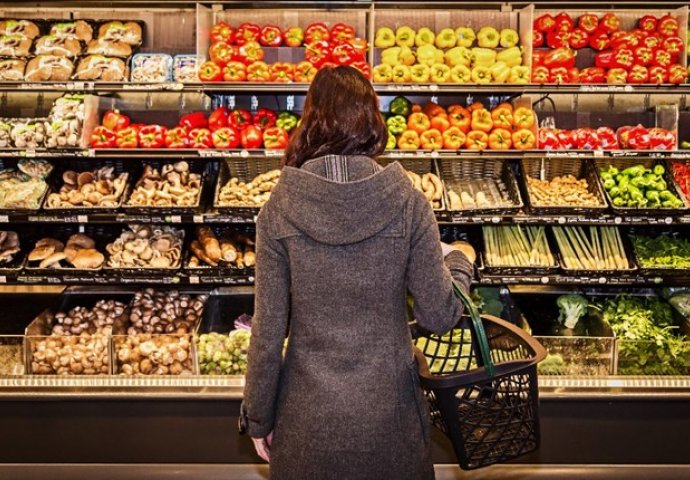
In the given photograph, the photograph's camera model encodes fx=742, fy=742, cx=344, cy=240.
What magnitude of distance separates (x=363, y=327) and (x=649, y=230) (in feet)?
11.2

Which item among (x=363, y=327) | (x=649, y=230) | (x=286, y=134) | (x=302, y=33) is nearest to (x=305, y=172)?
(x=363, y=327)

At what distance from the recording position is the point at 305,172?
2.07m

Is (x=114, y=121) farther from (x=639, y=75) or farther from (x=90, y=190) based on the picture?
(x=639, y=75)

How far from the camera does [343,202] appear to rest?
207cm

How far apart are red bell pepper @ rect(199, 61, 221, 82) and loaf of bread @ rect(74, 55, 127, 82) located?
1.67 feet

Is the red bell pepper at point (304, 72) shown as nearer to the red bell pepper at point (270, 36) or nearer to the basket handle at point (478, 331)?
the red bell pepper at point (270, 36)

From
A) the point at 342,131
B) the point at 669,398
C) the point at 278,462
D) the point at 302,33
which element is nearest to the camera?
the point at 342,131

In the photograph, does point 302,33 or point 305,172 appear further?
point 302,33

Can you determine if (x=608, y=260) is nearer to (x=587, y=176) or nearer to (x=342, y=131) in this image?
(x=587, y=176)

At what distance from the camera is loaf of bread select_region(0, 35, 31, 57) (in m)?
4.54

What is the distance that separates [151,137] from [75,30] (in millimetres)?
909

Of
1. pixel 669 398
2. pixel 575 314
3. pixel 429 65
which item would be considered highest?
pixel 429 65

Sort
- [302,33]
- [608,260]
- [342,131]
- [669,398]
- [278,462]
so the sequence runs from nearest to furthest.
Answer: [342,131] < [278,462] < [669,398] < [608,260] < [302,33]

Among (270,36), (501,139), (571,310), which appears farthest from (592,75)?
(270,36)
